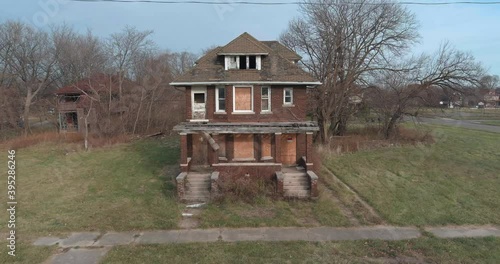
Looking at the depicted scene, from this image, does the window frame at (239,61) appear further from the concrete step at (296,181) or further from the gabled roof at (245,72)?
the concrete step at (296,181)

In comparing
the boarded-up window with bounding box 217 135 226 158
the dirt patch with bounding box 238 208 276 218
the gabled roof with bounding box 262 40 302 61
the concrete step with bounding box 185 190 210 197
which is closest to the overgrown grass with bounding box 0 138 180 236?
the concrete step with bounding box 185 190 210 197

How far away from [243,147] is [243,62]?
473cm

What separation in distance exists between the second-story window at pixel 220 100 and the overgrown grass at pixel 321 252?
28.0ft

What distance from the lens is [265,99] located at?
16562 millimetres

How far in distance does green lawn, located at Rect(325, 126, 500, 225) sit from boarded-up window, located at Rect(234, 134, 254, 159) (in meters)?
5.64

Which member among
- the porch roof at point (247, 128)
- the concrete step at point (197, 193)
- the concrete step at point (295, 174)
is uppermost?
the porch roof at point (247, 128)

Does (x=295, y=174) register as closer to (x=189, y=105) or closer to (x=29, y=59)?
(x=189, y=105)

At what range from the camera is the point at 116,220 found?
1140cm

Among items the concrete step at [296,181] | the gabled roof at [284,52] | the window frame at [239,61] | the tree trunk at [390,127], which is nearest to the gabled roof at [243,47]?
the window frame at [239,61]

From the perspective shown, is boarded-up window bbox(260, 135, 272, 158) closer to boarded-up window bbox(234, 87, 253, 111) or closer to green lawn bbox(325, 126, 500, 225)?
boarded-up window bbox(234, 87, 253, 111)

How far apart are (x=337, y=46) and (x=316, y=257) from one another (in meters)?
22.7

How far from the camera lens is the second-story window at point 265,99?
54.1ft

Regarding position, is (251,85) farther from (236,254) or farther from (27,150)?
(27,150)

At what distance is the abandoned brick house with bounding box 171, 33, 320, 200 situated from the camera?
1561 centimetres
